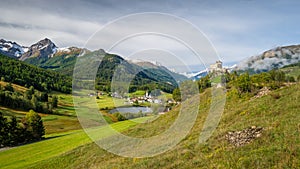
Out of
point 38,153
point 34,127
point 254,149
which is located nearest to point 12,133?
point 34,127

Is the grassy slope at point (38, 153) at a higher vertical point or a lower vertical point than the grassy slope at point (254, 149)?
lower

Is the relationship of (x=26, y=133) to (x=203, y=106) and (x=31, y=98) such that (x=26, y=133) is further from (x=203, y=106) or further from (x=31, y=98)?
(x=31, y=98)

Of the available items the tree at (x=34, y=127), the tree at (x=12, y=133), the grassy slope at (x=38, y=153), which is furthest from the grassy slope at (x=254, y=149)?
the tree at (x=34, y=127)

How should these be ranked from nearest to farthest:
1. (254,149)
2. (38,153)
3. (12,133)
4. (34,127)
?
(254,149), (38,153), (12,133), (34,127)

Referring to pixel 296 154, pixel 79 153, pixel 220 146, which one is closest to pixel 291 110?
pixel 220 146

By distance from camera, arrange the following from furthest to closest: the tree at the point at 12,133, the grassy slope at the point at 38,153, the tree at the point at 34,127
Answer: the tree at the point at 34,127
the tree at the point at 12,133
the grassy slope at the point at 38,153

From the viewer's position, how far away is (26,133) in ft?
217

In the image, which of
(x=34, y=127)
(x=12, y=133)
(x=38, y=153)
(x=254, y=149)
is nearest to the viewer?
(x=254, y=149)

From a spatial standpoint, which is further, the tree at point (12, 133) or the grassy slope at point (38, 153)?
the tree at point (12, 133)

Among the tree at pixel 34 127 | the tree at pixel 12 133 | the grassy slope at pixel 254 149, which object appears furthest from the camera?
the tree at pixel 34 127

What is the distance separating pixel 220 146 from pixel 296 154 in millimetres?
5049

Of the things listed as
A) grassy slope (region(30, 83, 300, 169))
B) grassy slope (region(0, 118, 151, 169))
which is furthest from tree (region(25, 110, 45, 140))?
grassy slope (region(30, 83, 300, 169))

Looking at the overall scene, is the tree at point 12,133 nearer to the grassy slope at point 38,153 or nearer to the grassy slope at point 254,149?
the grassy slope at point 38,153

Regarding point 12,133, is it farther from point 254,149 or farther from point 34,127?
point 254,149
